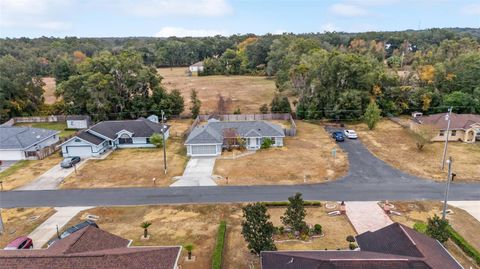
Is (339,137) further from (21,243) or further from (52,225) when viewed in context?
(21,243)

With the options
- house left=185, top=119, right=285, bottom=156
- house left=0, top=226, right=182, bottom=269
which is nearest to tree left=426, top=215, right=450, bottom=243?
house left=0, top=226, right=182, bottom=269

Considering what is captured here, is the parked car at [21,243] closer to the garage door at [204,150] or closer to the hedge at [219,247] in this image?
the hedge at [219,247]

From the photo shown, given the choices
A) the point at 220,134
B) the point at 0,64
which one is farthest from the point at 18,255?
the point at 0,64

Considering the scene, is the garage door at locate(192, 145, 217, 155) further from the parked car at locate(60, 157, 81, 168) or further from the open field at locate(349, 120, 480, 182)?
the open field at locate(349, 120, 480, 182)

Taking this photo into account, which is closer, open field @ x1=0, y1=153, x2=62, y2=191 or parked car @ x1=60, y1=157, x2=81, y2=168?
open field @ x1=0, y1=153, x2=62, y2=191

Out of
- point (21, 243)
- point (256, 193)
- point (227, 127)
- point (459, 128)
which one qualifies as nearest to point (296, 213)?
point (256, 193)

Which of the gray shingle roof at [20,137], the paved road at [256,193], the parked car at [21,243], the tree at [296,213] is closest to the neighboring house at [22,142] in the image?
the gray shingle roof at [20,137]
